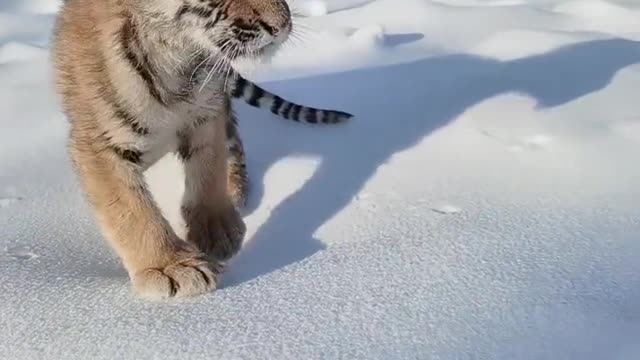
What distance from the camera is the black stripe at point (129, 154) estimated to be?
2.00 metres

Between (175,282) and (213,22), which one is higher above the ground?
(213,22)

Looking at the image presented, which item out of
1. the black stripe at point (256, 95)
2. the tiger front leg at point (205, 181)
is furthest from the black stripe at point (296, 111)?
the tiger front leg at point (205, 181)

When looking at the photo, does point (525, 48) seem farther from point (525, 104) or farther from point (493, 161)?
point (493, 161)

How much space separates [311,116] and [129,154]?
2.45ft

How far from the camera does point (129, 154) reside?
6.62 ft

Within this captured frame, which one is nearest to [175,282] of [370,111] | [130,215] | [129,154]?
[130,215]

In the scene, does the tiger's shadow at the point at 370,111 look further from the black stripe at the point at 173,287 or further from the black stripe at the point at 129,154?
the black stripe at the point at 129,154

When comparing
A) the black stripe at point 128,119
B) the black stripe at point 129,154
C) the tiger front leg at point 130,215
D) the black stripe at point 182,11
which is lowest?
the tiger front leg at point 130,215

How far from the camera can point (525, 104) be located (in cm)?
270

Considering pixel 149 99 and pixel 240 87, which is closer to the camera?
pixel 149 99

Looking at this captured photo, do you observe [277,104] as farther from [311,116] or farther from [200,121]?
[200,121]

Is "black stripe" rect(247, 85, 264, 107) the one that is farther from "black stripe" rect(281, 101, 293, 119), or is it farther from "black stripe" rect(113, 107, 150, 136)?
"black stripe" rect(113, 107, 150, 136)

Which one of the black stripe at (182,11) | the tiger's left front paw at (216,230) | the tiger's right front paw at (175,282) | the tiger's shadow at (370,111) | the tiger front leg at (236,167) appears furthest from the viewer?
the tiger front leg at (236,167)

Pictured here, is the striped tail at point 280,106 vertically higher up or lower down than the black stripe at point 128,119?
lower down
